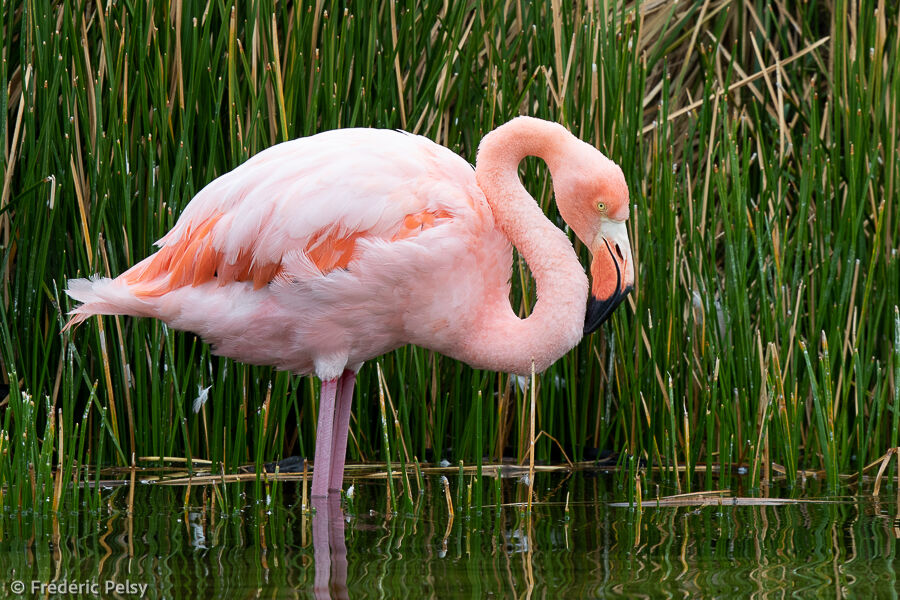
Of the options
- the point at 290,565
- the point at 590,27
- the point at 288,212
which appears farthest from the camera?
the point at 590,27

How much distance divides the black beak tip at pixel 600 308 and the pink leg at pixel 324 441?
2.97 ft

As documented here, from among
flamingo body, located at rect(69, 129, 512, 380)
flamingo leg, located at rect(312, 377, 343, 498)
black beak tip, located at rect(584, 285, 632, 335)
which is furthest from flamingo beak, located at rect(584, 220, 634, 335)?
flamingo leg, located at rect(312, 377, 343, 498)

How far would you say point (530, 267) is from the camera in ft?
13.3

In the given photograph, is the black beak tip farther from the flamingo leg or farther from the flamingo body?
the flamingo leg

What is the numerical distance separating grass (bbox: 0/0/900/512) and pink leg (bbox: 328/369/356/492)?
0.74 ft

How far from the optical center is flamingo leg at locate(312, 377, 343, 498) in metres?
3.99

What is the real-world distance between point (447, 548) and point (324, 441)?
853 mm

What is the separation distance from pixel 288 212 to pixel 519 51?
5.57 ft

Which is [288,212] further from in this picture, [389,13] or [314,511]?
[389,13]

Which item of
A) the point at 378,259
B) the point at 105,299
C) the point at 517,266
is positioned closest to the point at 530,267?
the point at 378,259

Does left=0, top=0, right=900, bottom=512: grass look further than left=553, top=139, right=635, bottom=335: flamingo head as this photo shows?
Yes

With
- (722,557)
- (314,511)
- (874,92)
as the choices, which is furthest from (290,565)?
(874,92)

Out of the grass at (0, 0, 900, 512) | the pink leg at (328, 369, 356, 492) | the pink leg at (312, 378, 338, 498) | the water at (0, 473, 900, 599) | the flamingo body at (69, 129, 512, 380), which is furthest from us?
the grass at (0, 0, 900, 512)

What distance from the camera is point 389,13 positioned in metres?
4.93
